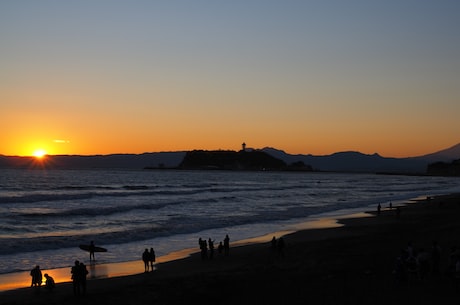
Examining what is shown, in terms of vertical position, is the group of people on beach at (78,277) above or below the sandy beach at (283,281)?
above

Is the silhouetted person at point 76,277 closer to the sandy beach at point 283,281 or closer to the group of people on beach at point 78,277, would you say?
the group of people on beach at point 78,277

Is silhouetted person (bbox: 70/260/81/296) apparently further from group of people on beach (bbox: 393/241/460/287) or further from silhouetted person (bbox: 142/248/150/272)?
group of people on beach (bbox: 393/241/460/287)

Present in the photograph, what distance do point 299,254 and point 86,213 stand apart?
26.9 metres

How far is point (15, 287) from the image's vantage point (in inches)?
702

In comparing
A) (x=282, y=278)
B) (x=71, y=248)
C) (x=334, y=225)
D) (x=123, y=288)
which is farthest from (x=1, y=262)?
(x=334, y=225)

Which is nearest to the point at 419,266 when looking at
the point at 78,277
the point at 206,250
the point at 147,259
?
the point at 78,277

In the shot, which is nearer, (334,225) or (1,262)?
(1,262)

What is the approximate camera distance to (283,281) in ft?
54.4

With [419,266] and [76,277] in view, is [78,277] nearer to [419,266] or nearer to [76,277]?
[76,277]

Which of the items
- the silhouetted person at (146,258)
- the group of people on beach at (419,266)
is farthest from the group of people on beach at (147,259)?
the group of people on beach at (419,266)

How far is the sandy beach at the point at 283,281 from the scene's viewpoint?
14.4m

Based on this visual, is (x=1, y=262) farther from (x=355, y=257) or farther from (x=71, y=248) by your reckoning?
(x=355, y=257)

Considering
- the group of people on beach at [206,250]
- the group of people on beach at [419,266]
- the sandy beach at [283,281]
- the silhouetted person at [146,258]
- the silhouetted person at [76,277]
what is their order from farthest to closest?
the group of people on beach at [206,250] < the silhouetted person at [146,258] < the silhouetted person at [76,277] < the group of people on beach at [419,266] < the sandy beach at [283,281]

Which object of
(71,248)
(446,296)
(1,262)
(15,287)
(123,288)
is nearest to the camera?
(446,296)
